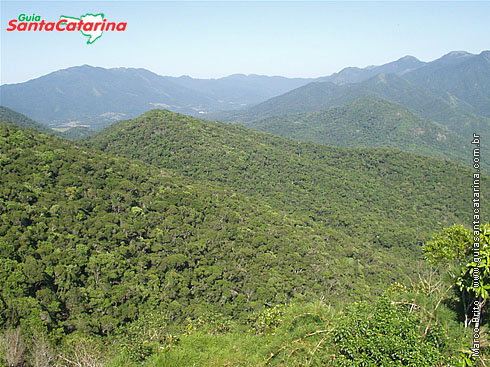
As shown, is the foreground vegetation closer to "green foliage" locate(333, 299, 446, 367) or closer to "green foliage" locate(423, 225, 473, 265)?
"green foliage" locate(333, 299, 446, 367)

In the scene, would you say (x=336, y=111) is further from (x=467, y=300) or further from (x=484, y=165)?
(x=467, y=300)

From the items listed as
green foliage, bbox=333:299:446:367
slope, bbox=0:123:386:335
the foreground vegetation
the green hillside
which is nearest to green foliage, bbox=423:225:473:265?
the foreground vegetation

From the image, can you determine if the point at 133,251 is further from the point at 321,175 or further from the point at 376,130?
the point at 376,130

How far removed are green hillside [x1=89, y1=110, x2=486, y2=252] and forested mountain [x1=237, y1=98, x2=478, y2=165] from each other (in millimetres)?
49758

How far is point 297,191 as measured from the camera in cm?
5725

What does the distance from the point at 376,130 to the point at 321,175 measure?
76.5 meters

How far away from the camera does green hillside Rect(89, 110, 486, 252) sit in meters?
51.6

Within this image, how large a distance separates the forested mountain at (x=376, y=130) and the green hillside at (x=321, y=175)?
49.8 meters

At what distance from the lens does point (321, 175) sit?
63.7 m

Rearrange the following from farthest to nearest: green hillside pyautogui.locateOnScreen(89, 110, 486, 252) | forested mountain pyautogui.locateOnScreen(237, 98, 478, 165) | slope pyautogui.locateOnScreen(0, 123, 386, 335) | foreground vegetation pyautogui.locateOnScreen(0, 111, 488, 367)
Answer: forested mountain pyautogui.locateOnScreen(237, 98, 478, 165) < green hillside pyautogui.locateOnScreen(89, 110, 486, 252) < slope pyautogui.locateOnScreen(0, 123, 386, 335) < foreground vegetation pyautogui.locateOnScreen(0, 111, 488, 367)

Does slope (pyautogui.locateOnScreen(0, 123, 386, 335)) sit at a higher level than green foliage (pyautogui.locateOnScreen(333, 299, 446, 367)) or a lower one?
lower

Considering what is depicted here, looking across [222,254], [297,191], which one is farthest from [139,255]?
[297,191]

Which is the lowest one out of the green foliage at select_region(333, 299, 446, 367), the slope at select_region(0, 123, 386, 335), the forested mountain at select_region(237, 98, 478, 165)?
the slope at select_region(0, 123, 386, 335)

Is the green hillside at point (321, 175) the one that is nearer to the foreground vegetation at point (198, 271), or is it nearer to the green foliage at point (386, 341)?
the foreground vegetation at point (198, 271)
